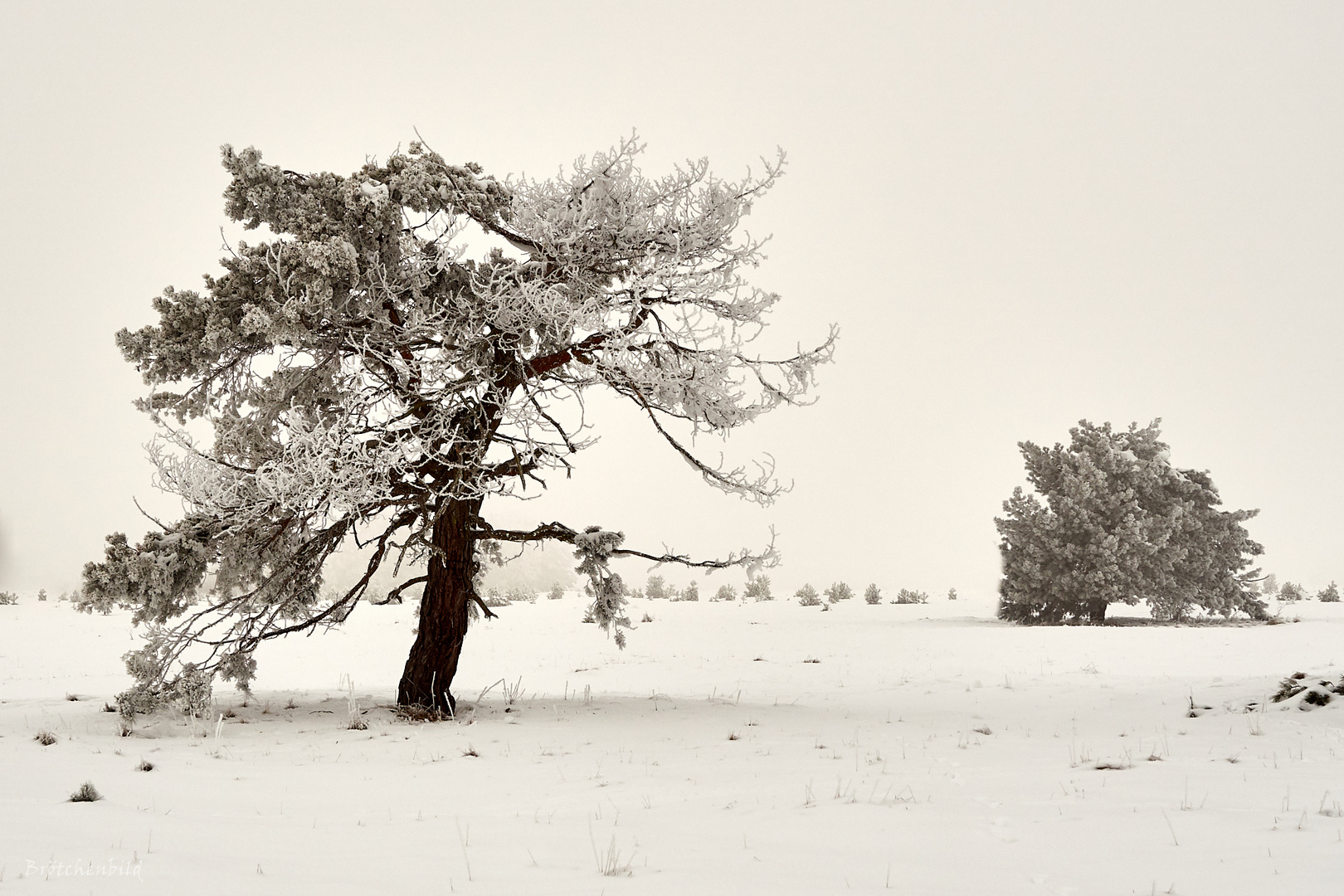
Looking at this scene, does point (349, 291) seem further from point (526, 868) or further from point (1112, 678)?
point (1112, 678)

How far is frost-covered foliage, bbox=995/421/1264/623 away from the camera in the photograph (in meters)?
20.5

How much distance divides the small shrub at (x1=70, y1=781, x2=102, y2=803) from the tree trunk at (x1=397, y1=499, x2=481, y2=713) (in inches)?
168

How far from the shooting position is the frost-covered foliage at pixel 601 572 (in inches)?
353

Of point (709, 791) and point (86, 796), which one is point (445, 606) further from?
point (709, 791)

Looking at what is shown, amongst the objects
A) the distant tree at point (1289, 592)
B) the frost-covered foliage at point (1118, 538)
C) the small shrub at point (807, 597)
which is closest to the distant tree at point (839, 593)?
Answer: the small shrub at point (807, 597)

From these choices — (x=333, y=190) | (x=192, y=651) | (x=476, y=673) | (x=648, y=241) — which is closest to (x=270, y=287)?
(x=333, y=190)

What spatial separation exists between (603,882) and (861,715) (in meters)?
5.89

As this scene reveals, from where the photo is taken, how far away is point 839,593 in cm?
3069

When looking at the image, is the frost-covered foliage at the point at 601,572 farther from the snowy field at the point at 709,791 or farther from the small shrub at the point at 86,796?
the small shrub at the point at 86,796

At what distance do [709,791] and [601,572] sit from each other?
4.37m

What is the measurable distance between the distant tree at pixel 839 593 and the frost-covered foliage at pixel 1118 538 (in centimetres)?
855

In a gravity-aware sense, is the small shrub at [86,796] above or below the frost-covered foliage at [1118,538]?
below

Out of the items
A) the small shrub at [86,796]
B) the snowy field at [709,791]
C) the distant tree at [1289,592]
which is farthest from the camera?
the distant tree at [1289,592]

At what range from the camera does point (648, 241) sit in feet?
29.1
